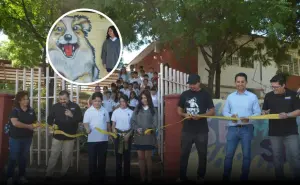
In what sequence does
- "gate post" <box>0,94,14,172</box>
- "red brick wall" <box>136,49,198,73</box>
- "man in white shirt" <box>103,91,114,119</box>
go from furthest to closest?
"red brick wall" <box>136,49,198,73</box> → "man in white shirt" <box>103,91,114,119</box> → "gate post" <box>0,94,14,172</box>

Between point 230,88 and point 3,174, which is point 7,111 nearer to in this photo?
point 3,174

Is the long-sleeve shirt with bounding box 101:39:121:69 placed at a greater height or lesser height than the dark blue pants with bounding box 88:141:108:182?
greater

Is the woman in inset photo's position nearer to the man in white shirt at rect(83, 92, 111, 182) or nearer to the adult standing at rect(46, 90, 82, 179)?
the man in white shirt at rect(83, 92, 111, 182)

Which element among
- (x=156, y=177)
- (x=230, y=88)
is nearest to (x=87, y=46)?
(x=156, y=177)

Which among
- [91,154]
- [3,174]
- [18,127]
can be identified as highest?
[18,127]

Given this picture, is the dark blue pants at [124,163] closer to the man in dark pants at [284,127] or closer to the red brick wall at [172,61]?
the man in dark pants at [284,127]

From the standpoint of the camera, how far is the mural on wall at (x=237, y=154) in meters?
7.11

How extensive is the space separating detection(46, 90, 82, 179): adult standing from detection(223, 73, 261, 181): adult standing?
2.86m

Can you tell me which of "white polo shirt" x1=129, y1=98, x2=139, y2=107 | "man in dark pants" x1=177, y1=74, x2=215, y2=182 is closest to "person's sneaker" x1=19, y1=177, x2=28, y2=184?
"man in dark pants" x1=177, y1=74, x2=215, y2=182

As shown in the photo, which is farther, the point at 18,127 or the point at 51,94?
the point at 51,94

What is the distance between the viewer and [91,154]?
6820 mm

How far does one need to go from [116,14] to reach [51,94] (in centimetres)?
368

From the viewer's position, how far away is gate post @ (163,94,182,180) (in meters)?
7.11

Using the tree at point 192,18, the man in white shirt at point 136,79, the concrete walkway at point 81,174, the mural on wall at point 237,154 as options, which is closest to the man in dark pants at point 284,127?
the mural on wall at point 237,154
